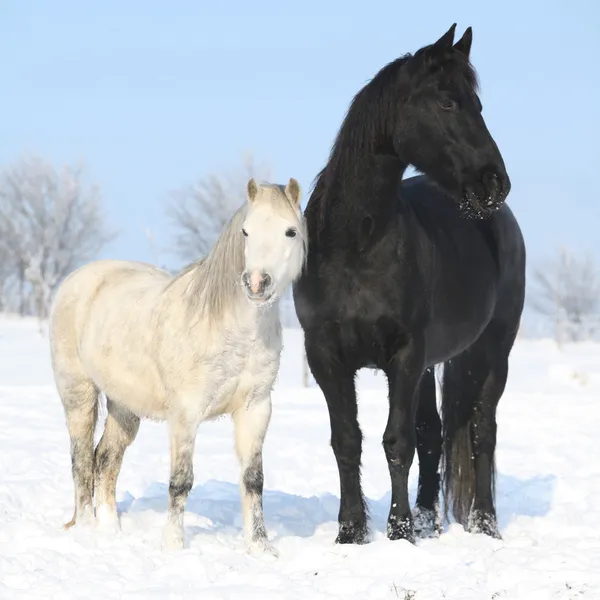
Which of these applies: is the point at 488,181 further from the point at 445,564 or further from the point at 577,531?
the point at 577,531

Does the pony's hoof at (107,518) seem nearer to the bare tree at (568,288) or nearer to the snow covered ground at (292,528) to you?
the snow covered ground at (292,528)

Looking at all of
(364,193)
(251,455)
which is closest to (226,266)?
(364,193)

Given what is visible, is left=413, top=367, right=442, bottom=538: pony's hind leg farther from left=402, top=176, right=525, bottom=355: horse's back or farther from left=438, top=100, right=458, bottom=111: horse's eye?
left=438, top=100, right=458, bottom=111: horse's eye

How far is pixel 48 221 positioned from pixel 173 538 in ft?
133

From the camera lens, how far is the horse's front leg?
4.88 m

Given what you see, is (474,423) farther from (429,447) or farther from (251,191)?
(251,191)

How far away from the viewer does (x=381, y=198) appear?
16.3 ft

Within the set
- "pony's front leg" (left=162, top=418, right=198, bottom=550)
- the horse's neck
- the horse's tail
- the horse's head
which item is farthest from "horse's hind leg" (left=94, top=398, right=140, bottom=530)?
the horse's head

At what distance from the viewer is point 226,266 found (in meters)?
4.89

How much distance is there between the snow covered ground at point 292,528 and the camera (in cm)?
395

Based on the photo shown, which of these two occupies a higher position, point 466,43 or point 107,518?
point 466,43

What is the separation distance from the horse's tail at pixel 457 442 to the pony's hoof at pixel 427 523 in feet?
0.44

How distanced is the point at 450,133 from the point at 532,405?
1022cm

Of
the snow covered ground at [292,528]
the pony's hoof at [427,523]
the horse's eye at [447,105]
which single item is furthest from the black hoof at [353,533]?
the horse's eye at [447,105]
